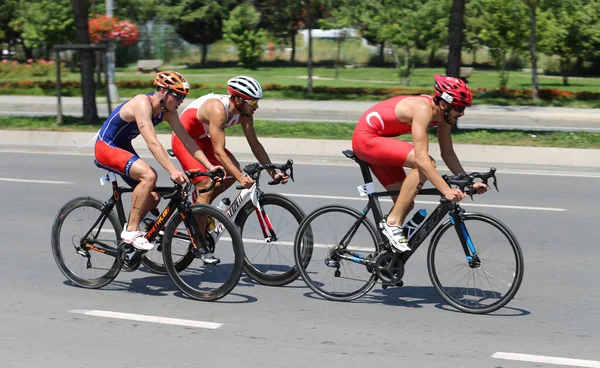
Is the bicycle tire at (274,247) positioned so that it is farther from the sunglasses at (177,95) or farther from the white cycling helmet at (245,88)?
the sunglasses at (177,95)

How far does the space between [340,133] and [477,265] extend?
1193 cm

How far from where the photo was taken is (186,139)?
22.8ft

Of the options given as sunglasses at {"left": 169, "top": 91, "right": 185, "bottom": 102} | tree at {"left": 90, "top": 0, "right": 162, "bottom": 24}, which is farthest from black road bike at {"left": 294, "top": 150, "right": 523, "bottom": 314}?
tree at {"left": 90, "top": 0, "right": 162, "bottom": 24}

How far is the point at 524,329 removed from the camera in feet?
19.7

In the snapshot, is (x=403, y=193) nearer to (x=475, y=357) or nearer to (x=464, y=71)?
(x=475, y=357)

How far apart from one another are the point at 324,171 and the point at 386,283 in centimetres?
759

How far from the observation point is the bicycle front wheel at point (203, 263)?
6.42 m

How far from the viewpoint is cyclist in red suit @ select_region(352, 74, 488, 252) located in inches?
243

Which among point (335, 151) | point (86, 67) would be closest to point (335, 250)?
point (335, 151)

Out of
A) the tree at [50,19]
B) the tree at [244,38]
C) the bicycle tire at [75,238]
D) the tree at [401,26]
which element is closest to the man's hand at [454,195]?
the bicycle tire at [75,238]

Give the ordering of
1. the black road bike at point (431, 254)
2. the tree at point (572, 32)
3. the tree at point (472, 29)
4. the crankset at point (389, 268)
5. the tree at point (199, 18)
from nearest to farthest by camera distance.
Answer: the black road bike at point (431, 254), the crankset at point (389, 268), the tree at point (572, 32), the tree at point (472, 29), the tree at point (199, 18)

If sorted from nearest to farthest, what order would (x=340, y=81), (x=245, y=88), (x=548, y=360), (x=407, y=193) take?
(x=548, y=360), (x=407, y=193), (x=245, y=88), (x=340, y=81)

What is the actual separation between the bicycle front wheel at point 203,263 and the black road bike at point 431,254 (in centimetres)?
54

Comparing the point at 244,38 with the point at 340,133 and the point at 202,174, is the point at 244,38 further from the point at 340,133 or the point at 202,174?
the point at 202,174
